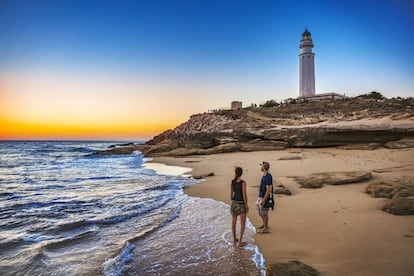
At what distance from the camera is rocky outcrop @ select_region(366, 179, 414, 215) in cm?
563

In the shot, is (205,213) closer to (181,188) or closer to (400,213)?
(181,188)

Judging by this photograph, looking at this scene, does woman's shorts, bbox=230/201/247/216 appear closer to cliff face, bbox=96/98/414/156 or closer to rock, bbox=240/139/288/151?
cliff face, bbox=96/98/414/156

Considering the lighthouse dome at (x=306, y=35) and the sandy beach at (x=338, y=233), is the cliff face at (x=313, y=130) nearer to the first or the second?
the sandy beach at (x=338, y=233)

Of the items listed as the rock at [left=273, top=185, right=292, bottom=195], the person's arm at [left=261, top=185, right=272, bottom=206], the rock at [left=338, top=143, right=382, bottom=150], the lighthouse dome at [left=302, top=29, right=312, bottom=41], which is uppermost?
the lighthouse dome at [left=302, top=29, right=312, bottom=41]

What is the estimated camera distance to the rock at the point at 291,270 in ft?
11.6

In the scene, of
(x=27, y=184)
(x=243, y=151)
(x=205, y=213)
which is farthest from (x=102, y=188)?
(x=243, y=151)

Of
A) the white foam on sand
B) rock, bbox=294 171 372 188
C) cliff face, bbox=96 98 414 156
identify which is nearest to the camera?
rock, bbox=294 171 372 188

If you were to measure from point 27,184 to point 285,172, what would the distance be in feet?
44.1

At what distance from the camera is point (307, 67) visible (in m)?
49.9

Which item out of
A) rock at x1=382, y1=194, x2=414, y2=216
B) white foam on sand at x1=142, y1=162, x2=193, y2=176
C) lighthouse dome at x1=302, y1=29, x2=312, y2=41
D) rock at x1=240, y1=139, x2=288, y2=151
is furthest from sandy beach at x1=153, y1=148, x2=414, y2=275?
lighthouse dome at x1=302, y1=29, x2=312, y2=41

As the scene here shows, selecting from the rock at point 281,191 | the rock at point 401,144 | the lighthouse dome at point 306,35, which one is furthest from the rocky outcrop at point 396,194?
the lighthouse dome at point 306,35

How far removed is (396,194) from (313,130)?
16.2 m

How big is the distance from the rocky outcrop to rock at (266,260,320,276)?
129 inches

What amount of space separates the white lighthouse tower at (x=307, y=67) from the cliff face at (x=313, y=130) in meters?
16.2
